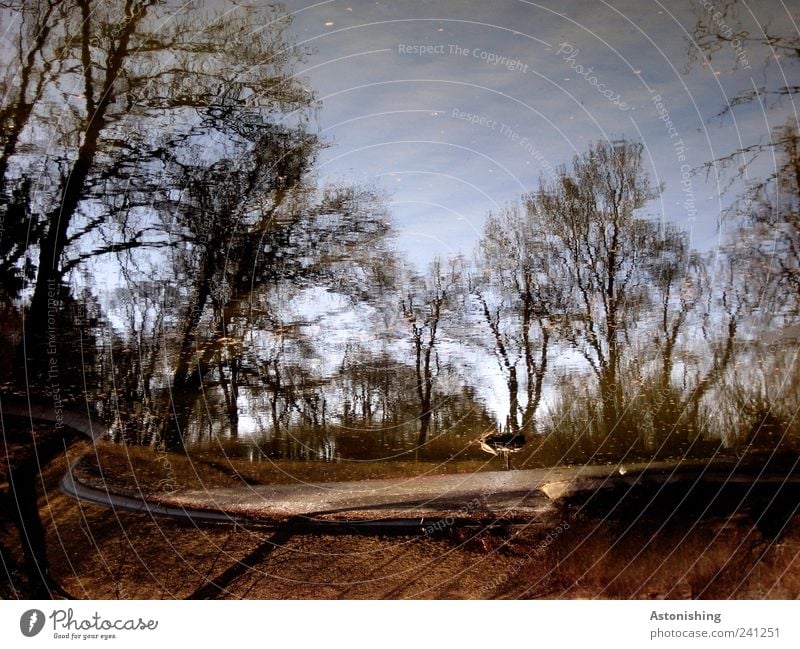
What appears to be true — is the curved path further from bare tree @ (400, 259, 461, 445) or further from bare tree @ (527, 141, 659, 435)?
bare tree @ (527, 141, 659, 435)

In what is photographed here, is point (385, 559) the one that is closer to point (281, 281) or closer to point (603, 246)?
point (281, 281)

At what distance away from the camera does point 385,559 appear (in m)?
1.53

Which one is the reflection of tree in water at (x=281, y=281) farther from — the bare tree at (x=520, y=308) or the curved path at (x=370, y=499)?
the curved path at (x=370, y=499)

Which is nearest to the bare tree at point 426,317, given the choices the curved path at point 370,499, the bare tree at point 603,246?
the curved path at point 370,499

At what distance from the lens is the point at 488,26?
163 centimetres

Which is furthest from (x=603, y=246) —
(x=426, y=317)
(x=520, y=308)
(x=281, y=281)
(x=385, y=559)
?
(x=385, y=559)

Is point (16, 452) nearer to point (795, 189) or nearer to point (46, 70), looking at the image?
point (46, 70)

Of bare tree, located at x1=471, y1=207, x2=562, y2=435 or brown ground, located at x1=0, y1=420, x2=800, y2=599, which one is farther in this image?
bare tree, located at x1=471, y1=207, x2=562, y2=435

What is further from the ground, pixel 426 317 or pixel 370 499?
pixel 426 317

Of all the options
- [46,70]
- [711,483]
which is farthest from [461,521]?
[46,70]

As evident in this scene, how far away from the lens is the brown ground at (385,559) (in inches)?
59.7

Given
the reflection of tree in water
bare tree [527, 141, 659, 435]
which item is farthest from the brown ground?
bare tree [527, 141, 659, 435]

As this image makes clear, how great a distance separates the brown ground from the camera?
1.52 metres

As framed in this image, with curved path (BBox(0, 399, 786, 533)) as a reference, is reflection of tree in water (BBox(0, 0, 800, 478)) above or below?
above
